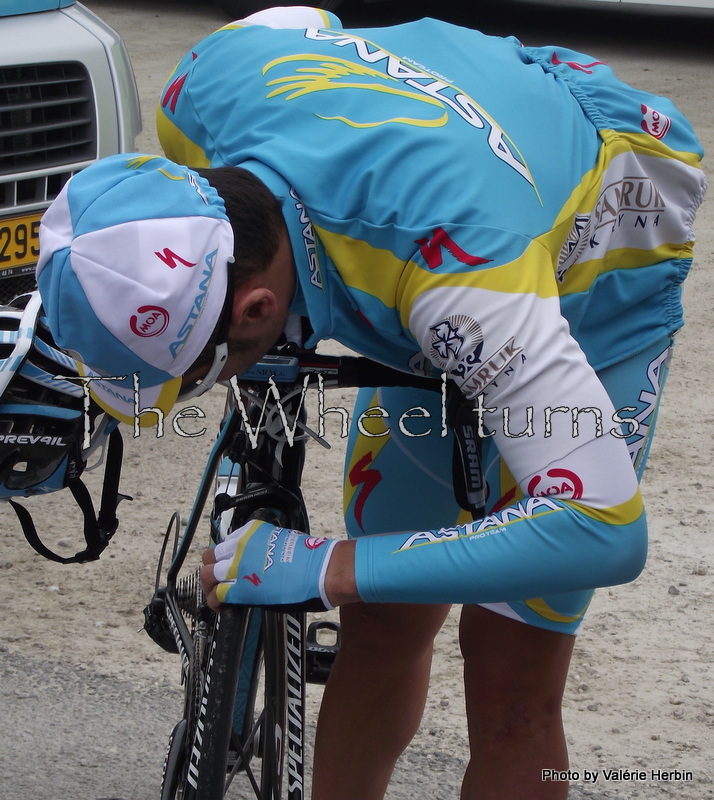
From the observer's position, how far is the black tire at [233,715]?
1.97 metres

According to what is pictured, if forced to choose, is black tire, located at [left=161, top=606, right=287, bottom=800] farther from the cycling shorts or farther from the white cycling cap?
the white cycling cap

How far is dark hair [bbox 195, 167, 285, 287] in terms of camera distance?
1.63 m

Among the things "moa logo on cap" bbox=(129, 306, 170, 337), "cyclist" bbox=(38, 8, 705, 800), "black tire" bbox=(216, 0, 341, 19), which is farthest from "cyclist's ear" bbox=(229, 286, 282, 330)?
"black tire" bbox=(216, 0, 341, 19)

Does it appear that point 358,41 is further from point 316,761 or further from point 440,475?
point 316,761

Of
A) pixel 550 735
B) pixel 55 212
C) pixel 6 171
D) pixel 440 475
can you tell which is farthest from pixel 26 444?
pixel 6 171

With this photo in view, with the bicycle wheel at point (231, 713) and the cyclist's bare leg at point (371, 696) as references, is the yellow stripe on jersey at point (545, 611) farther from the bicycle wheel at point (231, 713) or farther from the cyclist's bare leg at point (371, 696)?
the bicycle wheel at point (231, 713)

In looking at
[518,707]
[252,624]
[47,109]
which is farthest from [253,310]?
[47,109]

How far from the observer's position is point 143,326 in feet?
5.16

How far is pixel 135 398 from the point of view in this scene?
1.71m

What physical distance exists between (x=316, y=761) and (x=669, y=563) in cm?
161

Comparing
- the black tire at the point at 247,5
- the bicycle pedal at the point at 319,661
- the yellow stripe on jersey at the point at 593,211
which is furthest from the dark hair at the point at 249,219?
the black tire at the point at 247,5

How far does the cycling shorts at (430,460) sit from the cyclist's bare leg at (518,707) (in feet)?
0.16

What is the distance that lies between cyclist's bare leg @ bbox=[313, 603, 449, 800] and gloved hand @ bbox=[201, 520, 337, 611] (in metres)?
0.50

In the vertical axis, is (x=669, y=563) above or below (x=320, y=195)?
below
